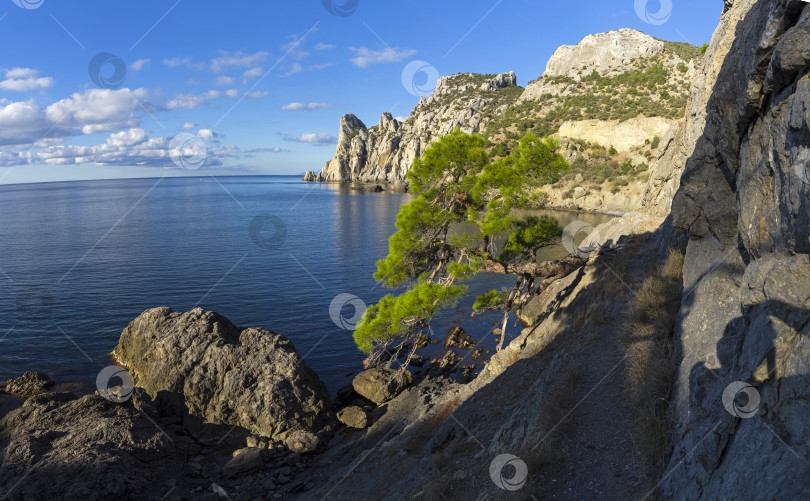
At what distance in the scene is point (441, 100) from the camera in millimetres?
170500

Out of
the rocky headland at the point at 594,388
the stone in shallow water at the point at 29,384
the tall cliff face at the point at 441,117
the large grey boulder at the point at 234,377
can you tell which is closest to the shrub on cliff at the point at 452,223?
the rocky headland at the point at 594,388

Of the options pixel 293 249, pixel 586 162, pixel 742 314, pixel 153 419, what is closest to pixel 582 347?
pixel 742 314

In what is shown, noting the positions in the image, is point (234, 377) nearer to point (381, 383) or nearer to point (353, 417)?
point (353, 417)

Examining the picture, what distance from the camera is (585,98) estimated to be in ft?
370

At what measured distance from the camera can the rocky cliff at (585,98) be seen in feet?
313

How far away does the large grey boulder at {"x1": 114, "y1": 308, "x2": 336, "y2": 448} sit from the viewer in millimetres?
18516

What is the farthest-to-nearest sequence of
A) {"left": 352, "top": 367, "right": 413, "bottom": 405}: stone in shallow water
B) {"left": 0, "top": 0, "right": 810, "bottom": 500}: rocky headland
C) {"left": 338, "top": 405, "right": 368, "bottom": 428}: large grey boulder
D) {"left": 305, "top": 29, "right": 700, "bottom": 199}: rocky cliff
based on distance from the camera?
1. {"left": 305, "top": 29, "right": 700, "bottom": 199}: rocky cliff
2. {"left": 352, "top": 367, "right": 413, "bottom": 405}: stone in shallow water
3. {"left": 338, "top": 405, "right": 368, "bottom": 428}: large grey boulder
4. {"left": 0, "top": 0, "right": 810, "bottom": 500}: rocky headland

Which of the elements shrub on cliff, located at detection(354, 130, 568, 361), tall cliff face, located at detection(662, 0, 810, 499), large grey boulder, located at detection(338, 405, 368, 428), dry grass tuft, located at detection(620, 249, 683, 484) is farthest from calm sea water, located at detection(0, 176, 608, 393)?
tall cliff face, located at detection(662, 0, 810, 499)

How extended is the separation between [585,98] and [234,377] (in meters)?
117

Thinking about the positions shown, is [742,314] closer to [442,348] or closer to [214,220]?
[442,348]

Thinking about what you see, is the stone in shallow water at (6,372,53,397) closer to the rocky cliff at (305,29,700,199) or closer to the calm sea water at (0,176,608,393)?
the calm sea water at (0,176,608,393)

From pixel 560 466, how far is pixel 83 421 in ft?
55.9

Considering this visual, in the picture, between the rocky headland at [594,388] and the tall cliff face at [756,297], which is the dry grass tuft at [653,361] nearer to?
the rocky headland at [594,388]

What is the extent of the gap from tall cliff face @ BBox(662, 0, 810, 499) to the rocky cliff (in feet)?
261
